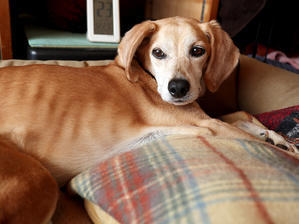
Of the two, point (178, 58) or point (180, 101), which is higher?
point (178, 58)

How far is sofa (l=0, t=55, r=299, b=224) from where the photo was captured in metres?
0.68

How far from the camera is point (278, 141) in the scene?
1274mm

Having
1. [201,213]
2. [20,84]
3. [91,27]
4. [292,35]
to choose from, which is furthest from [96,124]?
[292,35]

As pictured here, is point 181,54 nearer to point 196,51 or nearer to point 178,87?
point 196,51

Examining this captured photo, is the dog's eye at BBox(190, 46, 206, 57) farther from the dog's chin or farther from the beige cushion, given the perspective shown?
the beige cushion

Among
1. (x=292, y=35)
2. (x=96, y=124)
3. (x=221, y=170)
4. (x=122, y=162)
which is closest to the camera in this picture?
(x=221, y=170)

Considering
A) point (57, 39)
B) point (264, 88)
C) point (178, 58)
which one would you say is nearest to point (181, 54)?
point (178, 58)

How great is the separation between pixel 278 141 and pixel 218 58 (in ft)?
1.49

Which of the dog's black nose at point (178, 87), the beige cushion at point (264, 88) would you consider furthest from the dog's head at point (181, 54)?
the beige cushion at point (264, 88)

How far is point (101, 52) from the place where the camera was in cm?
211

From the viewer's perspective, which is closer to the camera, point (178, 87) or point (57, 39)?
point (178, 87)

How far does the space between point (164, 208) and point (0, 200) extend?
1.48 feet

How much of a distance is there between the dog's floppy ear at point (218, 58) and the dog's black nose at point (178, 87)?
18 cm

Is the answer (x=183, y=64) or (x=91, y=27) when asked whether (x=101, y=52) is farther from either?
(x=183, y=64)
